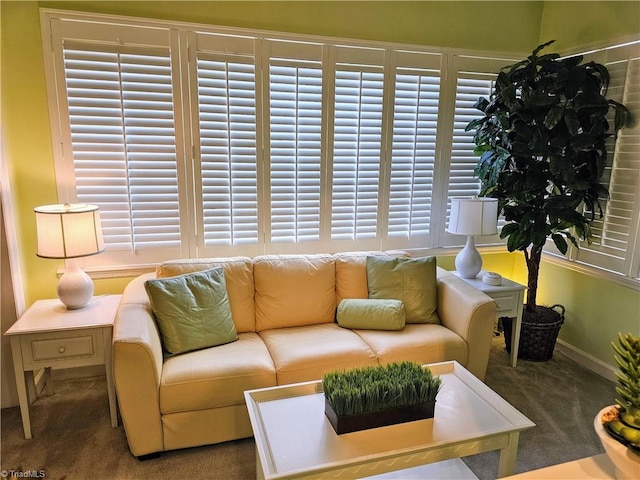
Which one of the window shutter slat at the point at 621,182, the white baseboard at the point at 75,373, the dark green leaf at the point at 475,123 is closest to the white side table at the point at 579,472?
the window shutter slat at the point at 621,182

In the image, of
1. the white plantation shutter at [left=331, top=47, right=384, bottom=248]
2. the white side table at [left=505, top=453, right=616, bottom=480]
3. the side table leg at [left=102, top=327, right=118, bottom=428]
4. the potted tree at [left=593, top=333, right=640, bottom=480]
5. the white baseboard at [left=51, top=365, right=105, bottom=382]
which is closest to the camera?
the potted tree at [left=593, top=333, right=640, bottom=480]

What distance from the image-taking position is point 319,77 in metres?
3.03

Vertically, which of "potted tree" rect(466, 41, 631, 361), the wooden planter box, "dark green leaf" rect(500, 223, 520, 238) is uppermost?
"potted tree" rect(466, 41, 631, 361)

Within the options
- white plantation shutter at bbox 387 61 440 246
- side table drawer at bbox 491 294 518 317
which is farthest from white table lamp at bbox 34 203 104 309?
side table drawer at bbox 491 294 518 317

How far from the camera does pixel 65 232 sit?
228 cm

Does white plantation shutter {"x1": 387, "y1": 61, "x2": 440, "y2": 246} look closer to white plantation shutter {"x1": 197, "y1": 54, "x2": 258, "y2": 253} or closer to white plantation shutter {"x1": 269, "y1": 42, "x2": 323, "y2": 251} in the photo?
white plantation shutter {"x1": 269, "y1": 42, "x2": 323, "y2": 251}

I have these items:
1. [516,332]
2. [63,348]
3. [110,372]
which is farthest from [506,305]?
[63,348]

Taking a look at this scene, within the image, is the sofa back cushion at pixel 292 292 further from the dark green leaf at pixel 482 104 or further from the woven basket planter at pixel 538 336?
the dark green leaf at pixel 482 104

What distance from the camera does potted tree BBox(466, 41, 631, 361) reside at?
281 cm

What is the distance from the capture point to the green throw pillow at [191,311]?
2.34 meters

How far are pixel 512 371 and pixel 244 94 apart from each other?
268 centimetres

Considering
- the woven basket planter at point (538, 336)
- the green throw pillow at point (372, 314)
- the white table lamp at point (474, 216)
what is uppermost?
the white table lamp at point (474, 216)

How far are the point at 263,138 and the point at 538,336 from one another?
2.45 metres

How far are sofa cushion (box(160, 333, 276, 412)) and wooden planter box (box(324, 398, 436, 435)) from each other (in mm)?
550
